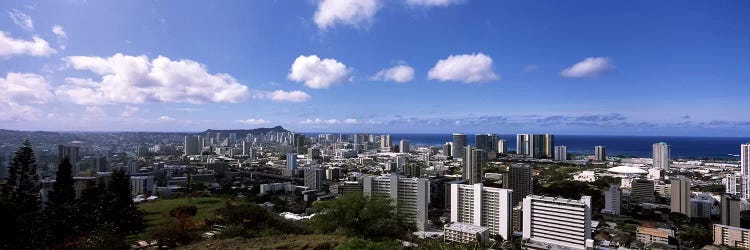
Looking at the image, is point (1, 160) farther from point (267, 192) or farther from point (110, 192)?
point (267, 192)

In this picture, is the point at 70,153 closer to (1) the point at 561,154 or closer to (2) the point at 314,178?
(2) the point at 314,178

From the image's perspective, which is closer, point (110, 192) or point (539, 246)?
point (110, 192)

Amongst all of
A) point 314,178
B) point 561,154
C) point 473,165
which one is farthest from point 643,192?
point 561,154

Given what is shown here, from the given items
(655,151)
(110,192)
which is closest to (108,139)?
(110,192)

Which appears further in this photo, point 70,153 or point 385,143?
point 385,143

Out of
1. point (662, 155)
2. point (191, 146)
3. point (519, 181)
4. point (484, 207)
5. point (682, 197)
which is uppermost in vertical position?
point (191, 146)

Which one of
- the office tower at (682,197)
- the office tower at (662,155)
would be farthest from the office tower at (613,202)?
the office tower at (662,155)

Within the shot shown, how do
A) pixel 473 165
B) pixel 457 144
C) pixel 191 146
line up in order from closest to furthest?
pixel 473 165, pixel 191 146, pixel 457 144
